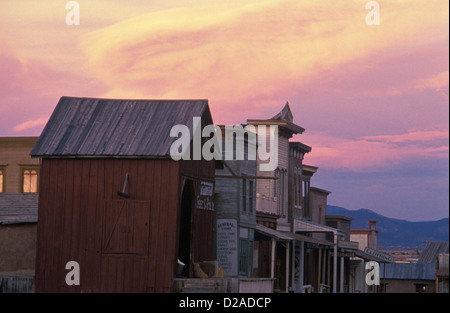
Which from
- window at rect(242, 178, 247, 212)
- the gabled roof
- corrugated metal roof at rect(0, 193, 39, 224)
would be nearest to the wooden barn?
corrugated metal roof at rect(0, 193, 39, 224)

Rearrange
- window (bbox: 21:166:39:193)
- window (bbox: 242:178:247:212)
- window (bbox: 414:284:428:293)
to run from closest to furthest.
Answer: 1. window (bbox: 242:178:247:212)
2. window (bbox: 21:166:39:193)
3. window (bbox: 414:284:428:293)

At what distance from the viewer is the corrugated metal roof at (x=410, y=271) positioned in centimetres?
9562

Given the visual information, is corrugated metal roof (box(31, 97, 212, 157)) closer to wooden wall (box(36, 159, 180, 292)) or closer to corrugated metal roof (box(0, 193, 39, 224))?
wooden wall (box(36, 159, 180, 292))

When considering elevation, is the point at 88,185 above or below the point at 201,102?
below

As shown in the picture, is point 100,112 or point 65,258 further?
point 100,112

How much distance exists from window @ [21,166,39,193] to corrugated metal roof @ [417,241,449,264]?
67353 millimetres

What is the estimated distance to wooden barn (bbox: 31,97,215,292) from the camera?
111 feet

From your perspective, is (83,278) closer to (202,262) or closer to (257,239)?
(202,262)

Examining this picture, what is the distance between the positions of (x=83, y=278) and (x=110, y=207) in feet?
9.93

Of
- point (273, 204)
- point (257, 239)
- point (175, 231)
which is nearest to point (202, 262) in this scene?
point (175, 231)

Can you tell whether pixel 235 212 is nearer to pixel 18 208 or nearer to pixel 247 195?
pixel 247 195

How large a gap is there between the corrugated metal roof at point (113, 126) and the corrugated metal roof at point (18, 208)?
5.45 meters

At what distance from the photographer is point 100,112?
121ft

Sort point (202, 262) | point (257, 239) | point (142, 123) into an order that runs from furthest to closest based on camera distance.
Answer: point (257, 239) < point (202, 262) < point (142, 123)
